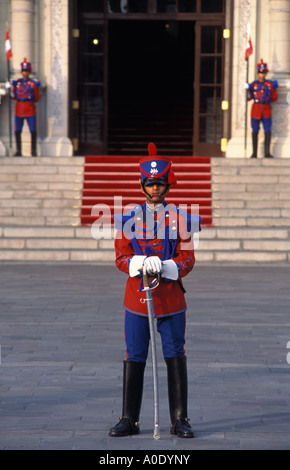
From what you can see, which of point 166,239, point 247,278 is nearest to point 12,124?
point 247,278

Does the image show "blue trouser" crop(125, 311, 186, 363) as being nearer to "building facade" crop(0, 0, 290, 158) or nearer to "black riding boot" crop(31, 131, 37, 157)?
"building facade" crop(0, 0, 290, 158)

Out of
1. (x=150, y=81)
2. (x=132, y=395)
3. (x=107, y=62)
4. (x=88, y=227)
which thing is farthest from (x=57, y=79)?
(x=132, y=395)

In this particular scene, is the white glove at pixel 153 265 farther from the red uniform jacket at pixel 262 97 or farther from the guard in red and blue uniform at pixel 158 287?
the red uniform jacket at pixel 262 97

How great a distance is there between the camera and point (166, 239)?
5.15m

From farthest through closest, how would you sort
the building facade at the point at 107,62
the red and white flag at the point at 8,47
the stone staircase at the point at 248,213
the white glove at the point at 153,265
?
the building facade at the point at 107,62 → the red and white flag at the point at 8,47 → the stone staircase at the point at 248,213 → the white glove at the point at 153,265

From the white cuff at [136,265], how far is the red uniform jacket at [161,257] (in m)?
0.14

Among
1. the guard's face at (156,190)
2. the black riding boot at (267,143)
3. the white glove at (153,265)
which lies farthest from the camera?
the black riding boot at (267,143)

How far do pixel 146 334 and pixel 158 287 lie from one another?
30 cm

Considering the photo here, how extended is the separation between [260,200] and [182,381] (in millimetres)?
10299

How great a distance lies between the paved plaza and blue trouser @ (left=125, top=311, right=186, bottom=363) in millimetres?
499

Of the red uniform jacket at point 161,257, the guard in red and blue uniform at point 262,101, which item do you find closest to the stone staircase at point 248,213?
the guard in red and blue uniform at point 262,101

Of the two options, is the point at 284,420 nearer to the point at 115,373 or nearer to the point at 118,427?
the point at 118,427

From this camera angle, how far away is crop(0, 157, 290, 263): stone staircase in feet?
42.9

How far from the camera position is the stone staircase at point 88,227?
1307 cm
